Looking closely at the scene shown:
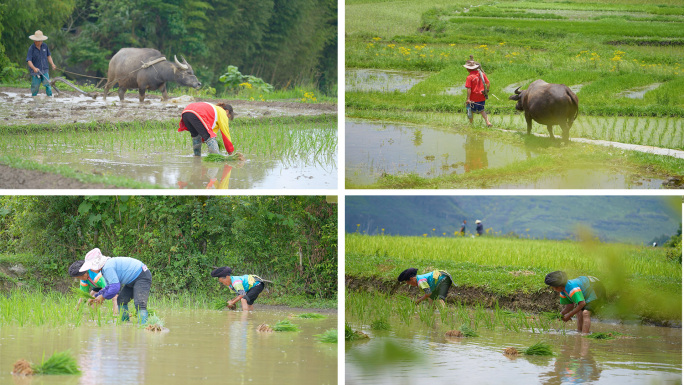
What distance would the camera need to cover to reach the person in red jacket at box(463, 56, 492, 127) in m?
7.27

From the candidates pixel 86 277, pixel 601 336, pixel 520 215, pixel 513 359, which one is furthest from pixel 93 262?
pixel 520 215

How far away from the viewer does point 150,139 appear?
8.06 m

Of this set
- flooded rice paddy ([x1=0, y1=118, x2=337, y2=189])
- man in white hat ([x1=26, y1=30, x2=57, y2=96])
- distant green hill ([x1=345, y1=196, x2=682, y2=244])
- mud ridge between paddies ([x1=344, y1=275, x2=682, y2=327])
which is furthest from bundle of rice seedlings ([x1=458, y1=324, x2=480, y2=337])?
man in white hat ([x1=26, y1=30, x2=57, y2=96])

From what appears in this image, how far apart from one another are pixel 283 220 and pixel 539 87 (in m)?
3.00

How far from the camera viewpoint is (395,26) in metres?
10.9

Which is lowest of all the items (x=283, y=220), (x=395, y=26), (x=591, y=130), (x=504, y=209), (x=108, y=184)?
(x=504, y=209)

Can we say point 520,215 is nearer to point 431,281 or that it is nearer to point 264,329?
point 431,281

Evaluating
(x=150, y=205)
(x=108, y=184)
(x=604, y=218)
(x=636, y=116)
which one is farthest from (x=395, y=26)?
(x=604, y=218)

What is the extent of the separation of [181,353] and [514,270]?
386 centimetres

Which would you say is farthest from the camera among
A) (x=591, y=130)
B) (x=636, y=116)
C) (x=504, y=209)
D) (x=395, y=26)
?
(x=504, y=209)

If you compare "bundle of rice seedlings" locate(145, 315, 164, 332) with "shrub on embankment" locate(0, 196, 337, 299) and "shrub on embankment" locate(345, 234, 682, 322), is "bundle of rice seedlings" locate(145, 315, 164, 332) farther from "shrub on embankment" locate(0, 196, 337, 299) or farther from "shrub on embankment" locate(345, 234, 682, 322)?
"shrub on embankment" locate(345, 234, 682, 322)

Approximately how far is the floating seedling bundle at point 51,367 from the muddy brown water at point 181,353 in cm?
7

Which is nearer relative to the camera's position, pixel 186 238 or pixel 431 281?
pixel 431 281

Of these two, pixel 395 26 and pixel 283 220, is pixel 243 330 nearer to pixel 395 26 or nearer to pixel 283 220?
pixel 283 220
